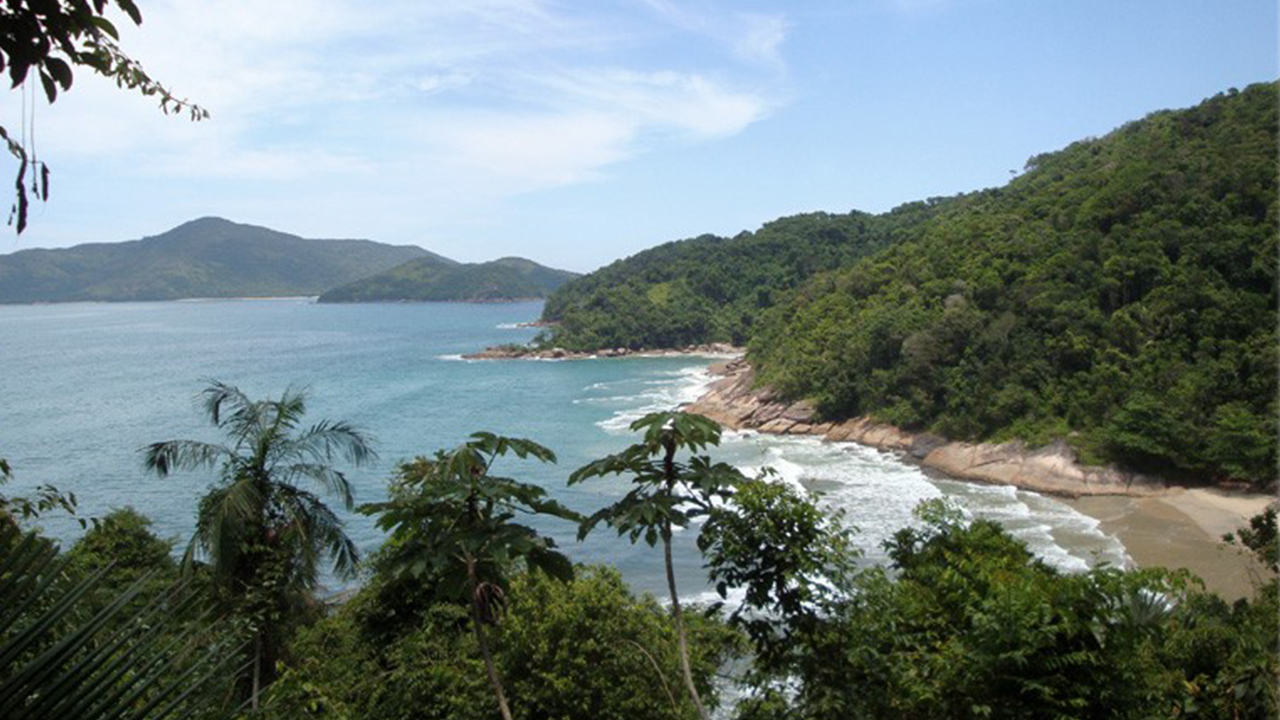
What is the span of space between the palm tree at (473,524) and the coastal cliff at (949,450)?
26998mm

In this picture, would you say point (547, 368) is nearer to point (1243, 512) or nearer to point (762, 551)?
point (1243, 512)

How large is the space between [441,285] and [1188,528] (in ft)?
518

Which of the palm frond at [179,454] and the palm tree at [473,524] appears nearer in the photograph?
the palm tree at [473,524]

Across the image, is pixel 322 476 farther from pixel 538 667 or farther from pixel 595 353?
pixel 595 353

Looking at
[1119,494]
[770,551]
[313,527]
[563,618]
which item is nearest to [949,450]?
[1119,494]

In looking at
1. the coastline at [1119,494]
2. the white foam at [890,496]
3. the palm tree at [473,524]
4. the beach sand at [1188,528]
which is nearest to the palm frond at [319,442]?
the palm tree at [473,524]

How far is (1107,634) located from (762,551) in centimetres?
244

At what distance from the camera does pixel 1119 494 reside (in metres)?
26.0

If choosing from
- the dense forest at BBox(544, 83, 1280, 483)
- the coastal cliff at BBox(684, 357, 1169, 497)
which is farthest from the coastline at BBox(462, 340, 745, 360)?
the coastal cliff at BBox(684, 357, 1169, 497)

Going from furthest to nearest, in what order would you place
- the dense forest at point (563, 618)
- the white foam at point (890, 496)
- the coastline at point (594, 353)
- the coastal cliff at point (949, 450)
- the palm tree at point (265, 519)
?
1. the coastline at point (594, 353)
2. the coastal cliff at point (949, 450)
3. the white foam at point (890, 496)
4. the palm tree at point (265, 519)
5. the dense forest at point (563, 618)

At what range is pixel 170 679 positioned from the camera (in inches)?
80.0

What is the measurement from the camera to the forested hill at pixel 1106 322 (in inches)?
1054

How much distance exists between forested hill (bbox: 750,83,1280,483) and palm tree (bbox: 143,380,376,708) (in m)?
25.8

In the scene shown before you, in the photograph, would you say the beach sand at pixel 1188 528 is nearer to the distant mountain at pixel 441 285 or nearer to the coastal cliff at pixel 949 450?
the coastal cliff at pixel 949 450
